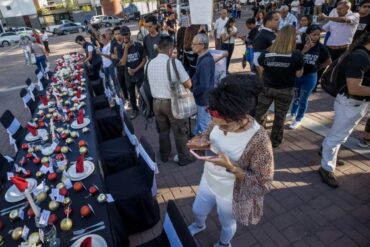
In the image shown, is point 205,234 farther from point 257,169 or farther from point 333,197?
point 333,197

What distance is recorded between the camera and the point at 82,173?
262 cm

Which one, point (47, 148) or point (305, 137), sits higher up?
point (47, 148)

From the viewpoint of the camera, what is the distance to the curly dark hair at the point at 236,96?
1.66m

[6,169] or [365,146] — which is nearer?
[6,169]

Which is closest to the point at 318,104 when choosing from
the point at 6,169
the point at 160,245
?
the point at 160,245

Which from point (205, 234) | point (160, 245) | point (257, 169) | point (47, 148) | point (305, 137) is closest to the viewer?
point (257, 169)

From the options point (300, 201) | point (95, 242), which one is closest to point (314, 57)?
point (300, 201)

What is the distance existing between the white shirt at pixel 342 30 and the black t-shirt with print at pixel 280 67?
281 centimetres

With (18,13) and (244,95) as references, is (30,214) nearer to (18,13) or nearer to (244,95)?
(244,95)

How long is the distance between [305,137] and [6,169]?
16.1 ft

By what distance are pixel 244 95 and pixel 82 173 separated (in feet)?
6.40

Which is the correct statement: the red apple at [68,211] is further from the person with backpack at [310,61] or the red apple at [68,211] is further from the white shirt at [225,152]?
the person with backpack at [310,61]

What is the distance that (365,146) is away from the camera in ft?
12.9

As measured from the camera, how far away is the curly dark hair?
166cm
